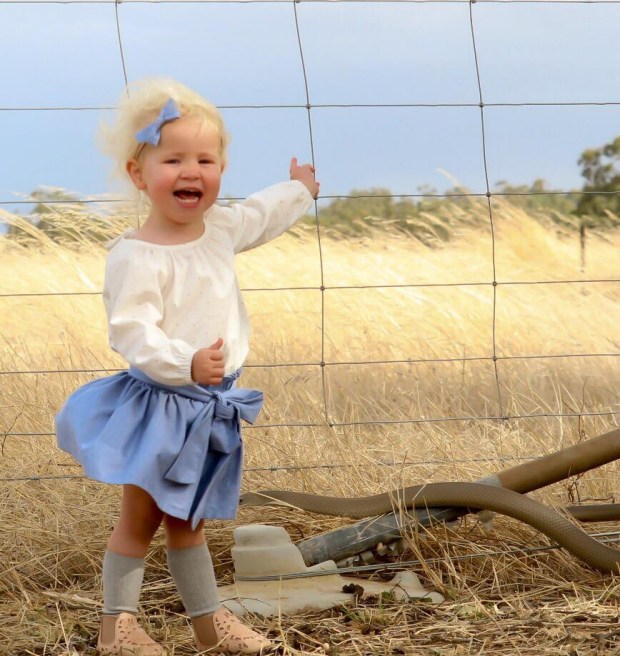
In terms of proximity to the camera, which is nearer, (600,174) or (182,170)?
(182,170)

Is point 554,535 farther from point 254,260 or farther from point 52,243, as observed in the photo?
point 254,260

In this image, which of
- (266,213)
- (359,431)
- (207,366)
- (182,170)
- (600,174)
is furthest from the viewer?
(600,174)

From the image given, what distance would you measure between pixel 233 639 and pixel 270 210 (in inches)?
34.1

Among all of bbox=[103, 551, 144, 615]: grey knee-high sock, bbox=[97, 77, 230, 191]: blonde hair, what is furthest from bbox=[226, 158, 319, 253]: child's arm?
bbox=[103, 551, 144, 615]: grey knee-high sock

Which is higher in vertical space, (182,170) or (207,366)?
(182,170)

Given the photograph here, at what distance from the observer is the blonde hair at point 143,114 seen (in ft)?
6.18

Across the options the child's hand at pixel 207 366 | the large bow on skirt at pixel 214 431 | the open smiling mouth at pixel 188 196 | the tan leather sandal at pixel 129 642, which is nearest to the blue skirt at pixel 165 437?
the large bow on skirt at pixel 214 431

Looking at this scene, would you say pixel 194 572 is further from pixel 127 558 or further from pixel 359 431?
pixel 359 431

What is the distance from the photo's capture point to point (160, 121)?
185cm

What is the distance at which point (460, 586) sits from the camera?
228 cm

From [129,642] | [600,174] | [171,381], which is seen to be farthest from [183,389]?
[600,174]

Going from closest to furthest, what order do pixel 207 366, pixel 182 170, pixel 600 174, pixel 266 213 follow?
pixel 207 366 → pixel 182 170 → pixel 266 213 → pixel 600 174

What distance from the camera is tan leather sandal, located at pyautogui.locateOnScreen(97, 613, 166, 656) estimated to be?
1.89 metres

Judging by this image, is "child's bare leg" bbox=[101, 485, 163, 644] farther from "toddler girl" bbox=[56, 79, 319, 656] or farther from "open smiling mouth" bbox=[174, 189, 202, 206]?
"open smiling mouth" bbox=[174, 189, 202, 206]
